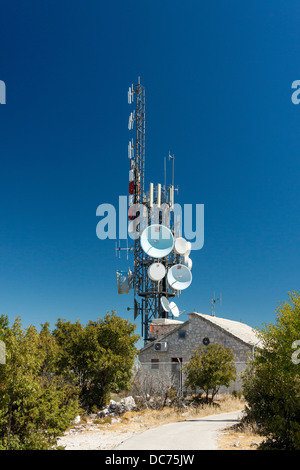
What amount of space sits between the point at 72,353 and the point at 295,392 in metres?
16.1

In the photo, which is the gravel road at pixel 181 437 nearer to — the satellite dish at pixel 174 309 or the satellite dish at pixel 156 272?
the satellite dish at pixel 174 309

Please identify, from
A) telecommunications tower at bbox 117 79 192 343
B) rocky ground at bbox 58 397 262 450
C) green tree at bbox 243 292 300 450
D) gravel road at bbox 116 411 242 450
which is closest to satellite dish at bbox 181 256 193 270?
telecommunications tower at bbox 117 79 192 343

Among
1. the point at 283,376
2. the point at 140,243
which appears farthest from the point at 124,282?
the point at 283,376

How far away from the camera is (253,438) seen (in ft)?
53.8

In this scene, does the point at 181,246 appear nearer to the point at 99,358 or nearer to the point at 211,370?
the point at 211,370

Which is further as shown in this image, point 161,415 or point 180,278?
point 180,278

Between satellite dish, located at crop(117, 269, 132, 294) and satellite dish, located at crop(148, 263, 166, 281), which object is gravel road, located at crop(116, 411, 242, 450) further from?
satellite dish, located at crop(117, 269, 132, 294)

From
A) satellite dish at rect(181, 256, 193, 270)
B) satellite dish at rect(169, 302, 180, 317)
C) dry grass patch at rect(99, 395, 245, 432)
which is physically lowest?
dry grass patch at rect(99, 395, 245, 432)

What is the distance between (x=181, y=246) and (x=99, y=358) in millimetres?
27014

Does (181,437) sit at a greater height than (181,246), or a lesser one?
lesser

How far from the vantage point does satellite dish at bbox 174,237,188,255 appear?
50812 millimetres

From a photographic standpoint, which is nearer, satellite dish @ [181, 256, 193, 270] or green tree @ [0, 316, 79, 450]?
green tree @ [0, 316, 79, 450]

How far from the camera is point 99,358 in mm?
25562

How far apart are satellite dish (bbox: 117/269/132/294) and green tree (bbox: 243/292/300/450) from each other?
3898cm
